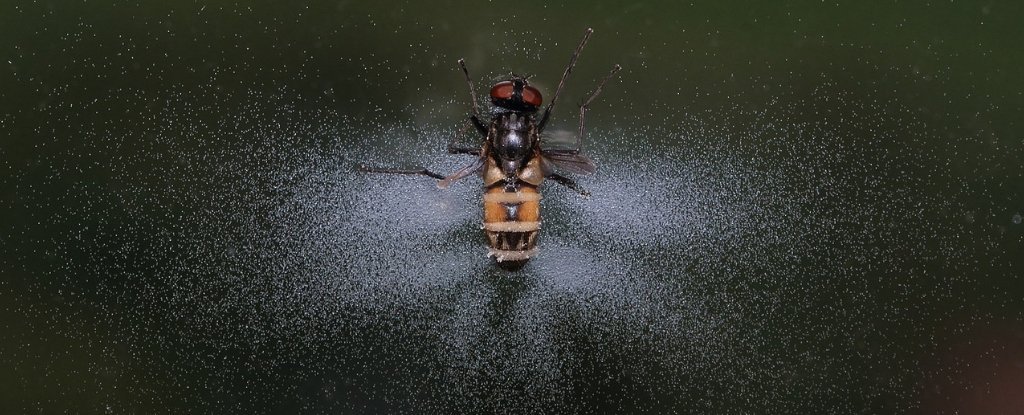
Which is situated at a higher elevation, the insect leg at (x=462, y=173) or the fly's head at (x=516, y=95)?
the fly's head at (x=516, y=95)

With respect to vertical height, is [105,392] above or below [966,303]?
below

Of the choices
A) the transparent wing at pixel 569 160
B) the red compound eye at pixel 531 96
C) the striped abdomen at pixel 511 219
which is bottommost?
the striped abdomen at pixel 511 219

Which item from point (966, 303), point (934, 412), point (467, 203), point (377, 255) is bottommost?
point (934, 412)

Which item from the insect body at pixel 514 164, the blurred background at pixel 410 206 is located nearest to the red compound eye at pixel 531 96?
the insect body at pixel 514 164

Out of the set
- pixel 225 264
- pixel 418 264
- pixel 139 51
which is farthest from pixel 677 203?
pixel 139 51

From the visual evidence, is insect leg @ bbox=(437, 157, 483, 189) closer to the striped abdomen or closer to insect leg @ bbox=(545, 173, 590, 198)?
the striped abdomen

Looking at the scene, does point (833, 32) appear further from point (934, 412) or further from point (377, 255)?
point (377, 255)

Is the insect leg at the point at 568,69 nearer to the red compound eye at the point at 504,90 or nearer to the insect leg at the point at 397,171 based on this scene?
the red compound eye at the point at 504,90
